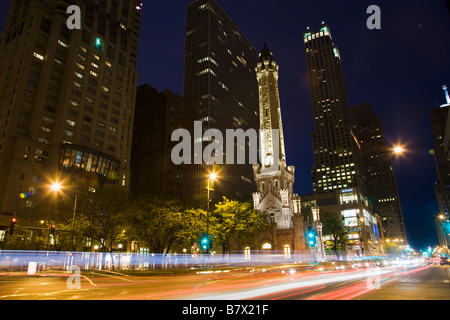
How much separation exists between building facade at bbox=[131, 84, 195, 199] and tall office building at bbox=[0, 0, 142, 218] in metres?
20.3

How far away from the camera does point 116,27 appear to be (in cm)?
11912

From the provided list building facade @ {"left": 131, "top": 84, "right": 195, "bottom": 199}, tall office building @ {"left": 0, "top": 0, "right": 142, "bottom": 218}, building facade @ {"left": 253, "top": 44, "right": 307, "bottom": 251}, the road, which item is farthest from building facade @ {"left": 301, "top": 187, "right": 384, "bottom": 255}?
the road

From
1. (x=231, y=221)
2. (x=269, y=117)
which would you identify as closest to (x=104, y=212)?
(x=231, y=221)

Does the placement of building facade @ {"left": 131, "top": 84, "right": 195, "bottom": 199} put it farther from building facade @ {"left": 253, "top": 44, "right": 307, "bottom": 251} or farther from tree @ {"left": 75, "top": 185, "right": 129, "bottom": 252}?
tree @ {"left": 75, "top": 185, "right": 129, "bottom": 252}

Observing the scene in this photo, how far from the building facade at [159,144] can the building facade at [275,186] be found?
59.7 meters

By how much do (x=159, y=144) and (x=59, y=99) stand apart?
46.4 m

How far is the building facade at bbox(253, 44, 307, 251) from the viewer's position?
6706cm

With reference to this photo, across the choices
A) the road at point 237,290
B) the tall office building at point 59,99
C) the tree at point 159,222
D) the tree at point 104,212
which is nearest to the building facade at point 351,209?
the tall office building at point 59,99

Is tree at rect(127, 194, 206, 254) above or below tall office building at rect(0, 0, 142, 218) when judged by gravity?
below

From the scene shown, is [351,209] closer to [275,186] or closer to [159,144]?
[275,186]
